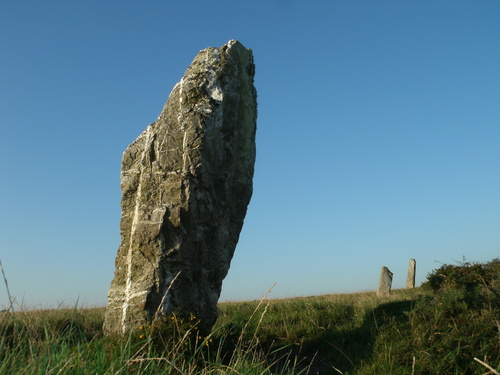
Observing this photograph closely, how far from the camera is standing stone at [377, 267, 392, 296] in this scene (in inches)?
759

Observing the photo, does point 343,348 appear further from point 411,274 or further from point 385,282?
point 411,274

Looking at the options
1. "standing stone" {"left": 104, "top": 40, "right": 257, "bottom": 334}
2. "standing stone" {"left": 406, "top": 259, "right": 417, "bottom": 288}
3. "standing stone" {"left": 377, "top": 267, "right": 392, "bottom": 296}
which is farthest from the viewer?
"standing stone" {"left": 406, "top": 259, "right": 417, "bottom": 288}

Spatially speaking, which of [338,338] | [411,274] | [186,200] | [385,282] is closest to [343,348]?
[338,338]

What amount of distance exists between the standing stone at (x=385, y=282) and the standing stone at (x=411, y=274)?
4.18 m

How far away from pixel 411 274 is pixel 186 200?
1676cm

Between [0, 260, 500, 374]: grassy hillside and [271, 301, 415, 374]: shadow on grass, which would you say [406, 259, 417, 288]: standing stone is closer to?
[0, 260, 500, 374]: grassy hillside

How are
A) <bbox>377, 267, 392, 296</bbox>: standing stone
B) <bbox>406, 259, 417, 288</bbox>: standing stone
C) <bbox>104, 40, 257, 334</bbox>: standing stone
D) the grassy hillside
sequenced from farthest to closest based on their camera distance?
1. <bbox>406, 259, 417, 288</bbox>: standing stone
2. <bbox>377, 267, 392, 296</bbox>: standing stone
3. <bbox>104, 40, 257, 334</bbox>: standing stone
4. the grassy hillside

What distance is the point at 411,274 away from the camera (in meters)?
23.5

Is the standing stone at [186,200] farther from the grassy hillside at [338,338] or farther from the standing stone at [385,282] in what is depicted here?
the standing stone at [385,282]

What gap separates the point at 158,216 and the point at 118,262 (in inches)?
51.0

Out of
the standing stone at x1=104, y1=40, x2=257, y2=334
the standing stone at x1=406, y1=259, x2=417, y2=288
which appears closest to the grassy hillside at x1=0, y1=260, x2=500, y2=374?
the standing stone at x1=104, y1=40, x2=257, y2=334

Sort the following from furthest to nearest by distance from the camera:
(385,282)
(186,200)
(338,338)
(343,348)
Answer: (385,282) → (338,338) → (343,348) → (186,200)

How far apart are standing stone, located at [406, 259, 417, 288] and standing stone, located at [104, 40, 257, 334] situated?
14498 millimetres

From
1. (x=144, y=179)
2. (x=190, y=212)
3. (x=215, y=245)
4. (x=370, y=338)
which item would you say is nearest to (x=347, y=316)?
(x=370, y=338)
